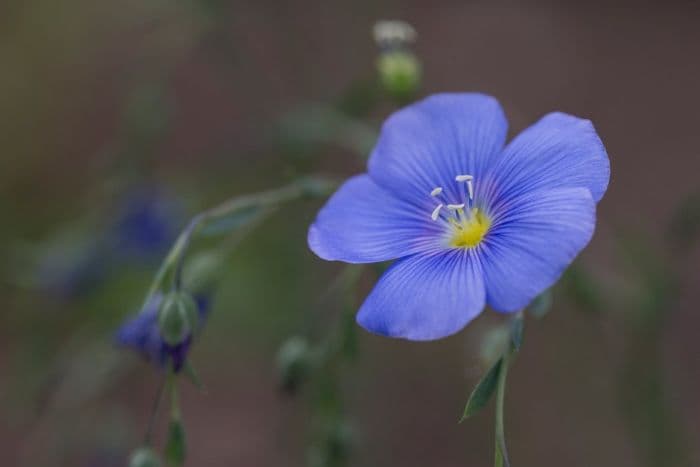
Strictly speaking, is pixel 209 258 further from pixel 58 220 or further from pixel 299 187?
pixel 58 220

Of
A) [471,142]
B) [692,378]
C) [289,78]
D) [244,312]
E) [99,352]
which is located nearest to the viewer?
[471,142]

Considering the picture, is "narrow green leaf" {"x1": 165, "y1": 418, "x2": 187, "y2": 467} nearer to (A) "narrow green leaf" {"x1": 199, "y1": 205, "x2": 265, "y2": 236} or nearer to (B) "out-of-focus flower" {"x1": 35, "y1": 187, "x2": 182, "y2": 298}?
(A) "narrow green leaf" {"x1": 199, "y1": 205, "x2": 265, "y2": 236}

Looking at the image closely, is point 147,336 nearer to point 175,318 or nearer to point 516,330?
point 175,318

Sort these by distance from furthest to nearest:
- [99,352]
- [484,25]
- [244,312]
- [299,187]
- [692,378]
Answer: [484,25], [692,378], [244,312], [99,352], [299,187]

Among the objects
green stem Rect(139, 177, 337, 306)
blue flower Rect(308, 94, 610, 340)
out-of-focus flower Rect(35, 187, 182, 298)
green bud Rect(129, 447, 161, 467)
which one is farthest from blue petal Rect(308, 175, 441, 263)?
out-of-focus flower Rect(35, 187, 182, 298)

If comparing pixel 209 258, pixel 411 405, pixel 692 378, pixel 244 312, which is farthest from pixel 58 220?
pixel 692 378

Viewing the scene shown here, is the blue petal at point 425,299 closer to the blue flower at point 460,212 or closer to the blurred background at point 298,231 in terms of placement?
the blue flower at point 460,212

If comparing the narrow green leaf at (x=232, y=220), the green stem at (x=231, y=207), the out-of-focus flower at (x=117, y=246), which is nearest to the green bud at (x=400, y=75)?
the green stem at (x=231, y=207)
